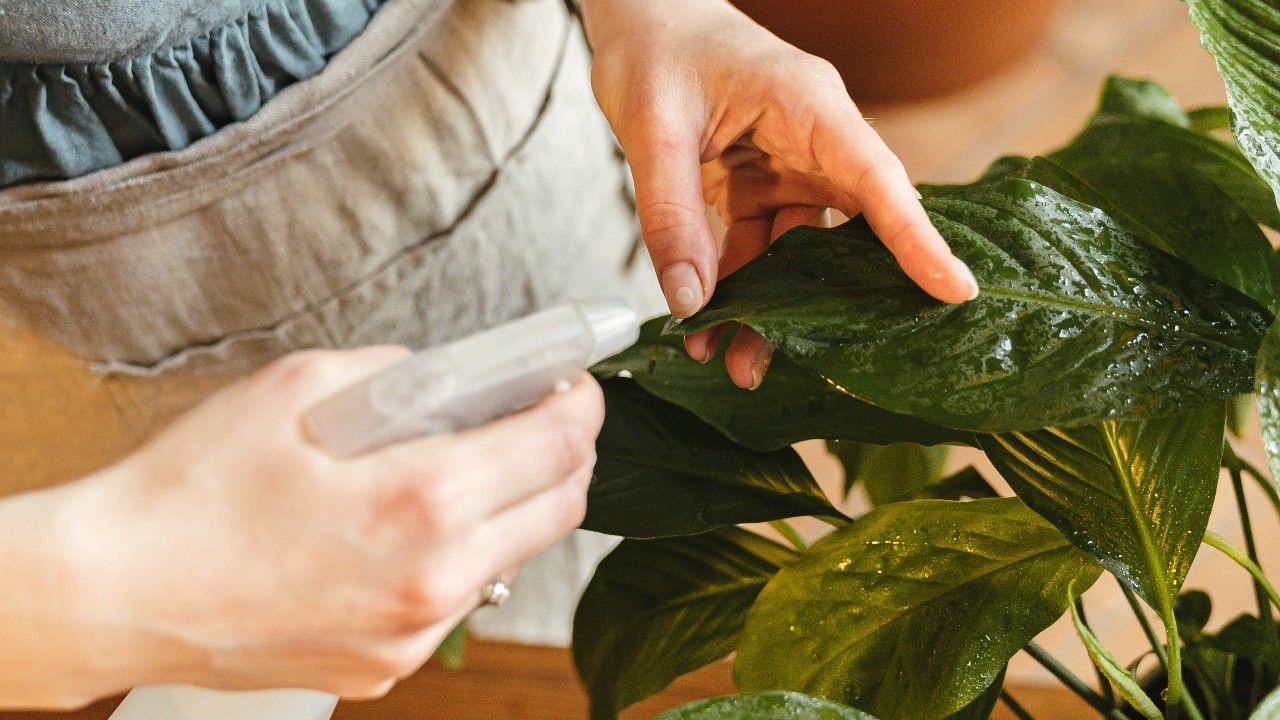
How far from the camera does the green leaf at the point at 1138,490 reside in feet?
1.46

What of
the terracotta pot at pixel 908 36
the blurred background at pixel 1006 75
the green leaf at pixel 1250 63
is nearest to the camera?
the green leaf at pixel 1250 63

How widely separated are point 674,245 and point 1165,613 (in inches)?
11.6

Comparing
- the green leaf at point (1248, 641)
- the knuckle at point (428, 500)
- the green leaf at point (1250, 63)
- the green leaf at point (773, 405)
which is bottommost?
the green leaf at point (1248, 641)

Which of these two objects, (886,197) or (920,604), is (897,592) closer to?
(920,604)

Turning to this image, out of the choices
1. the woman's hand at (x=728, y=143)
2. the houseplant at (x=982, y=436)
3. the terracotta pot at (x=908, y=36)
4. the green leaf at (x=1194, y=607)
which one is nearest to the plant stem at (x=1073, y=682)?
the houseplant at (x=982, y=436)

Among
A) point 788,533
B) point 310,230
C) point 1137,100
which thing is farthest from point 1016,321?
point 310,230

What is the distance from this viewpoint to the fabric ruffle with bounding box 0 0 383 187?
2.15 ft

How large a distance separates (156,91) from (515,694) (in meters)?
0.47

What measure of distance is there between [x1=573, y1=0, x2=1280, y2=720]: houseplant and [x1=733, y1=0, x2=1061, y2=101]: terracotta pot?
800 mm

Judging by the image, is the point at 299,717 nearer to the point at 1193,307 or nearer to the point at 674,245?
the point at 674,245

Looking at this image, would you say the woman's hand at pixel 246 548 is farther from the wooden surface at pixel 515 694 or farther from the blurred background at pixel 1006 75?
the blurred background at pixel 1006 75

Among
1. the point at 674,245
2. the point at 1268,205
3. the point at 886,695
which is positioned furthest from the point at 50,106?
the point at 1268,205

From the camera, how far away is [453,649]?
0.63 m

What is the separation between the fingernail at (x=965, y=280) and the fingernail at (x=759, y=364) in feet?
0.43
